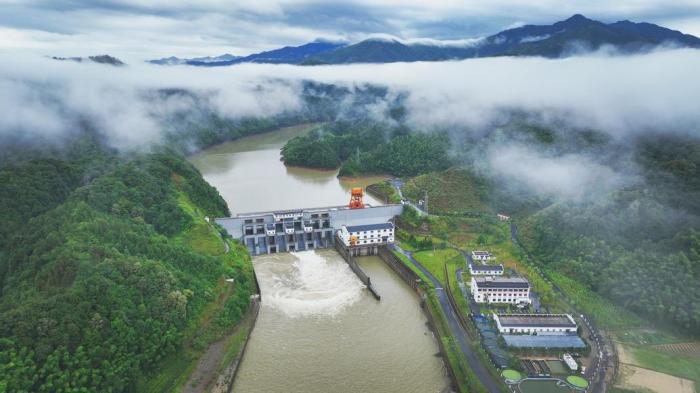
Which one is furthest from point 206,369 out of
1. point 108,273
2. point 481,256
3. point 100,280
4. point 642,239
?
point 642,239

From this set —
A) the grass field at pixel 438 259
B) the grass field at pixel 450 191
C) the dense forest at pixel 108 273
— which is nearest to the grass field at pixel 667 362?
the grass field at pixel 438 259

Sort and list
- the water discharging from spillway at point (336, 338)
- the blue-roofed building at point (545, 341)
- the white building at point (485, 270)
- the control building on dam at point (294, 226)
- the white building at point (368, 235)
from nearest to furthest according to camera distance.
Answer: the water discharging from spillway at point (336, 338)
the blue-roofed building at point (545, 341)
the white building at point (485, 270)
the white building at point (368, 235)
the control building on dam at point (294, 226)

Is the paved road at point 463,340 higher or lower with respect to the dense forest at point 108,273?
lower

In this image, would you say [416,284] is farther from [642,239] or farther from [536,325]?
[642,239]

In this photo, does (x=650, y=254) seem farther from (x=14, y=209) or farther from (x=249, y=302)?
(x=14, y=209)

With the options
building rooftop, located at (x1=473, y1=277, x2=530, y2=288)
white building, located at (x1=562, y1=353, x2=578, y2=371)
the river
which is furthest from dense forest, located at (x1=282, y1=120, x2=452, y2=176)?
white building, located at (x1=562, y1=353, x2=578, y2=371)

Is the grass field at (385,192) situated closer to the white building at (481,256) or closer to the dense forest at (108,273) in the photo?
the white building at (481,256)
